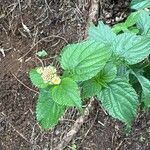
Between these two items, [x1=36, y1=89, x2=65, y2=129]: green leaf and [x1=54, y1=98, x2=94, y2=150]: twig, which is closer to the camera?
[x1=36, y1=89, x2=65, y2=129]: green leaf

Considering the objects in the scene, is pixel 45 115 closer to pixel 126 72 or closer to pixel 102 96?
pixel 102 96

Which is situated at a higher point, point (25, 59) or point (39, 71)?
point (39, 71)

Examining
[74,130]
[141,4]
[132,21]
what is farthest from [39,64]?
[141,4]

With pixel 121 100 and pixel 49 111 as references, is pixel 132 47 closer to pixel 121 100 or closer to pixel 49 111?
pixel 121 100

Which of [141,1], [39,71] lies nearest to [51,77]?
[39,71]

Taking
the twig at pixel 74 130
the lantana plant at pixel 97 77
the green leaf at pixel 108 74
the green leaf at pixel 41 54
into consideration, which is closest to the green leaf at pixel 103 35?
the lantana plant at pixel 97 77

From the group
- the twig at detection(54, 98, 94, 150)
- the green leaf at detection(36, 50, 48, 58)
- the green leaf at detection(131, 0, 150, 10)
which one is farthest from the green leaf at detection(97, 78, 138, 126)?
the green leaf at detection(36, 50, 48, 58)

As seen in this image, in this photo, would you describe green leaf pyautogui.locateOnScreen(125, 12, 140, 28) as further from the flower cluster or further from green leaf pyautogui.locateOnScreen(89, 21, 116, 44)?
the flower cluster
